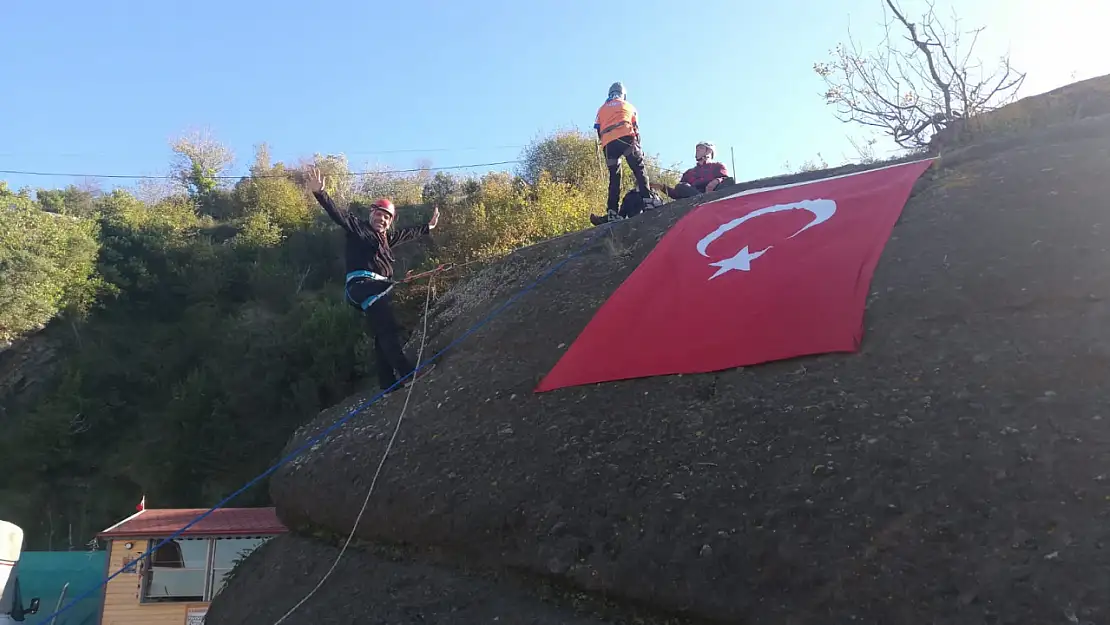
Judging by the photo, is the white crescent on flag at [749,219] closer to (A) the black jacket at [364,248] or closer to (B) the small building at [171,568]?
(A) the black jacket at [364,248]

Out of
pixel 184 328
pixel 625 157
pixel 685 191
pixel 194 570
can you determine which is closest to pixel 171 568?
pixel 194 570

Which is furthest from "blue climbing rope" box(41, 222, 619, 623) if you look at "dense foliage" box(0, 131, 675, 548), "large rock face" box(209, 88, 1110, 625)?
"dense foliage" box(0, 131, 675, 548)

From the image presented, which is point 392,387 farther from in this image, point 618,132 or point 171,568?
point 171,568

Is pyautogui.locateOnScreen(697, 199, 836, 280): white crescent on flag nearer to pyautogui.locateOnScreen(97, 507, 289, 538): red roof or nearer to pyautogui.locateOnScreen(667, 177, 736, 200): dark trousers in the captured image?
pyautogui.locateOnScreen(667, 177, 736, 200): dark trousers

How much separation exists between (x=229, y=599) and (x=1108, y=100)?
11666mm

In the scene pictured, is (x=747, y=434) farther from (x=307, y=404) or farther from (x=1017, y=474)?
(x=307, y=404)

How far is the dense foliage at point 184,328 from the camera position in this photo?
20.1 meters

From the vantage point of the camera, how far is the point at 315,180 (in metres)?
6.66

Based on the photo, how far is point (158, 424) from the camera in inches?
945

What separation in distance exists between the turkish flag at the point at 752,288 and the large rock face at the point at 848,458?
18 cm

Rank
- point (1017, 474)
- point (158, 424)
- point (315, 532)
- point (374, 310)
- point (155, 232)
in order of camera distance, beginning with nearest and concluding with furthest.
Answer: point (1017, 474), point (315, 532), point (374, 310), point (158, 424), point (155, 232)

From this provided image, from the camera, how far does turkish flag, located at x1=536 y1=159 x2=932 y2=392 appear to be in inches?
215

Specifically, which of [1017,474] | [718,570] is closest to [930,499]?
→ [1017,474]

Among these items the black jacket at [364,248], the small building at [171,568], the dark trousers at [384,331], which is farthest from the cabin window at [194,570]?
the black jacket at [364,248]
